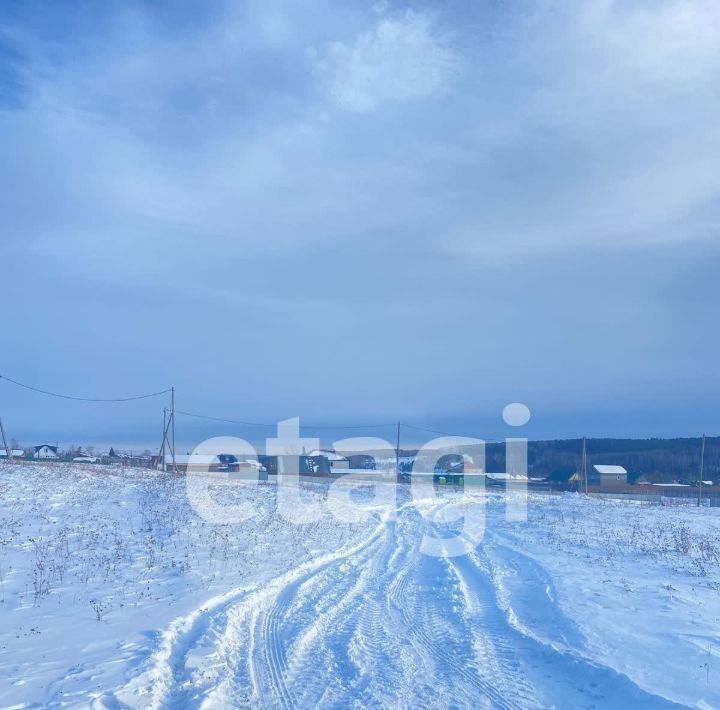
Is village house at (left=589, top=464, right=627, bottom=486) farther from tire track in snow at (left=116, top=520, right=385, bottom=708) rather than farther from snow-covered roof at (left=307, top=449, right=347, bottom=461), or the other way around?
tire track in snow at (left=116, top=520, right=385, bottom=708)

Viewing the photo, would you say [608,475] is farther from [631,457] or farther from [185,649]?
[185,649]

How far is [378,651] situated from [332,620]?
1618 mm

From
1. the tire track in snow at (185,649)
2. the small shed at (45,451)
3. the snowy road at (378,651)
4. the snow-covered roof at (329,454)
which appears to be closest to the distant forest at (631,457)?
the snow-covered roof at (329,454)

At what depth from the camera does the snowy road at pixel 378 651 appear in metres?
6.12

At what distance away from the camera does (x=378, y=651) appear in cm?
759

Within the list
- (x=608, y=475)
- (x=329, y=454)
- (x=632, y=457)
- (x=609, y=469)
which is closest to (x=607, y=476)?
(x=608, y=475)

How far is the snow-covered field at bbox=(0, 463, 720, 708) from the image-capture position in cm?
629

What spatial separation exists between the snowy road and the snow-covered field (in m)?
0.03

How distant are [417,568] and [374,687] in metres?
8.16

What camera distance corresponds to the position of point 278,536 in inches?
681

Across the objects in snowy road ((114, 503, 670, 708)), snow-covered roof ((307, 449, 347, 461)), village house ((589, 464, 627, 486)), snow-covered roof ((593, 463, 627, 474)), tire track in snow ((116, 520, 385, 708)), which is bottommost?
snowy road ((114, 503, 670, 708))

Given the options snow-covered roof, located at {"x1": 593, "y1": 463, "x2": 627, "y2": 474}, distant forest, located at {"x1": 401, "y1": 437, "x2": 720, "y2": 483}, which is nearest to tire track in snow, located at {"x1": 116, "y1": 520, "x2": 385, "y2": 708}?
distant forest, located at {"x1": 401, "y1": 437, "x2": 720, "y2": 483}

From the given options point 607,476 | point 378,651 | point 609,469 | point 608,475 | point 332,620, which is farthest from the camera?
point 609,469

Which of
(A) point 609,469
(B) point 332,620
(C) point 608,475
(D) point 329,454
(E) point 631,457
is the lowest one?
(B) point 332,620
